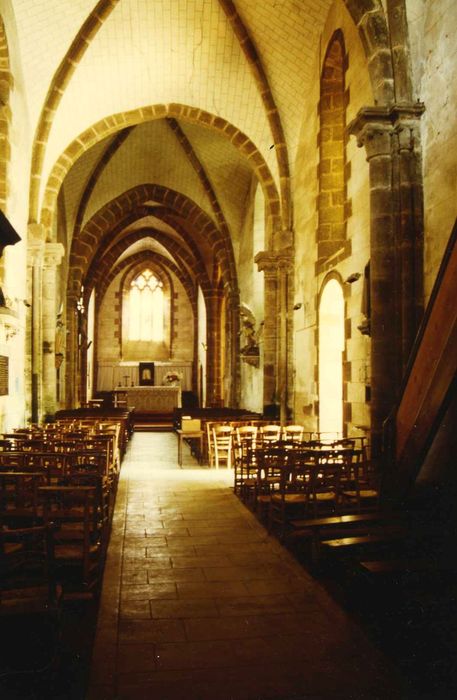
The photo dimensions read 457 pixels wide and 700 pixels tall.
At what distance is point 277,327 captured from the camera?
48.3 feet

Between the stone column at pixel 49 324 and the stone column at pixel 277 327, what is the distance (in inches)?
184

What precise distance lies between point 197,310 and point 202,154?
41.3 feet

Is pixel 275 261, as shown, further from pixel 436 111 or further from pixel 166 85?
pixel 436 111

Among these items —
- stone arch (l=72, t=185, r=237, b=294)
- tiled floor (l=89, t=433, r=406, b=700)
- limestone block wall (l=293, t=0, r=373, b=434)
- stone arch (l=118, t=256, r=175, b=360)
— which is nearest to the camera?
tiled floor (l=89, t=433, r=406, b=700)

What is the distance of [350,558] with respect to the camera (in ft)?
14.0

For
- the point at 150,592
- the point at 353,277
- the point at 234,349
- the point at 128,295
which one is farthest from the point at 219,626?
the point at 128,295

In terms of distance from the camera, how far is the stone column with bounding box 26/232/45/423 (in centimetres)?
1350

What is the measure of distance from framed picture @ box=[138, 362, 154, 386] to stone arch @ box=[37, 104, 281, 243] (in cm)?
1503

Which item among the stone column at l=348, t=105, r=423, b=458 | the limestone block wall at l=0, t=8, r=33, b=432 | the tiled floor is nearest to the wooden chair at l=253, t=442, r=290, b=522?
the tiled floor

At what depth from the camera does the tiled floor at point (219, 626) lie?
3.28 metres

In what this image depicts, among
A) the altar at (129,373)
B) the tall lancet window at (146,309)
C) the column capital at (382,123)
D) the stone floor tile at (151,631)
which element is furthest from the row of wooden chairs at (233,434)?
the tall lancet window at (146,309)

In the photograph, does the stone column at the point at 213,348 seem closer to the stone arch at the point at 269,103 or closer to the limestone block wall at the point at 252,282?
the limestone block wall at the point at 252,282

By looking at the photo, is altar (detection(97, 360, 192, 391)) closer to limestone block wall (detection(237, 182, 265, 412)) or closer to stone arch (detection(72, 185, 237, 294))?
stone arch (detection(72, 185, 237, 294))

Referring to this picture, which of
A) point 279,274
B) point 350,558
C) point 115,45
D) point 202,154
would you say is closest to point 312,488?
point 350,558
